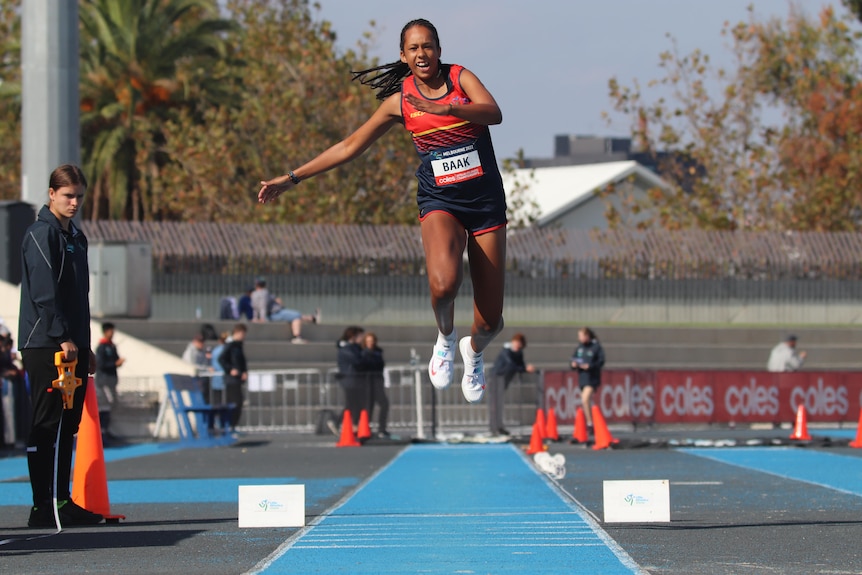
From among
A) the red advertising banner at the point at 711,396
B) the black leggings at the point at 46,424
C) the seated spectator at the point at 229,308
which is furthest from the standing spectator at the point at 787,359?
the black leggings at the point at 46,424

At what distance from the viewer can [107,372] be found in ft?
76.9

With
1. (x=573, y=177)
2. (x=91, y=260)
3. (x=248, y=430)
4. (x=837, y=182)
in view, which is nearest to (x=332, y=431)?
(x=248, y=430)

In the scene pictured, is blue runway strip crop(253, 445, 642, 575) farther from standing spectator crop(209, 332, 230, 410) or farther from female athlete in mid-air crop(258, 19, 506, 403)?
standing spectator crop(209, 332, 230, 410)

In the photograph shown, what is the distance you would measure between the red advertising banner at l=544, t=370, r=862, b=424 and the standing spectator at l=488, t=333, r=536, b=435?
870 mm

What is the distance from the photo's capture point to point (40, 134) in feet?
66.3

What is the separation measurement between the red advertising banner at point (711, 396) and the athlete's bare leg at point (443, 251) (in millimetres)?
16813

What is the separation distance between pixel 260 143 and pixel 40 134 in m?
22.4

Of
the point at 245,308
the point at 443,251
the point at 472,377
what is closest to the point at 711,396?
the point at 245,308

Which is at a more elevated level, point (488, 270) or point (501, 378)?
point (488, 270)

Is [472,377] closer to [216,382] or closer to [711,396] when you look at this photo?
[216,382]

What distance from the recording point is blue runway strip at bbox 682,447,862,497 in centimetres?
1334

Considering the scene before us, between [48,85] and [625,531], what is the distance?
45.7ft

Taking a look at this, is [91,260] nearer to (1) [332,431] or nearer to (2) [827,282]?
(1) [332,431]

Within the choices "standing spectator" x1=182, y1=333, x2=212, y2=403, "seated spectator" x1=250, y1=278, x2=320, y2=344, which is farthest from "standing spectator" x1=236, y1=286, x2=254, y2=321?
"standing spectator" x1=182, y1=333, x2=212, y2=403
